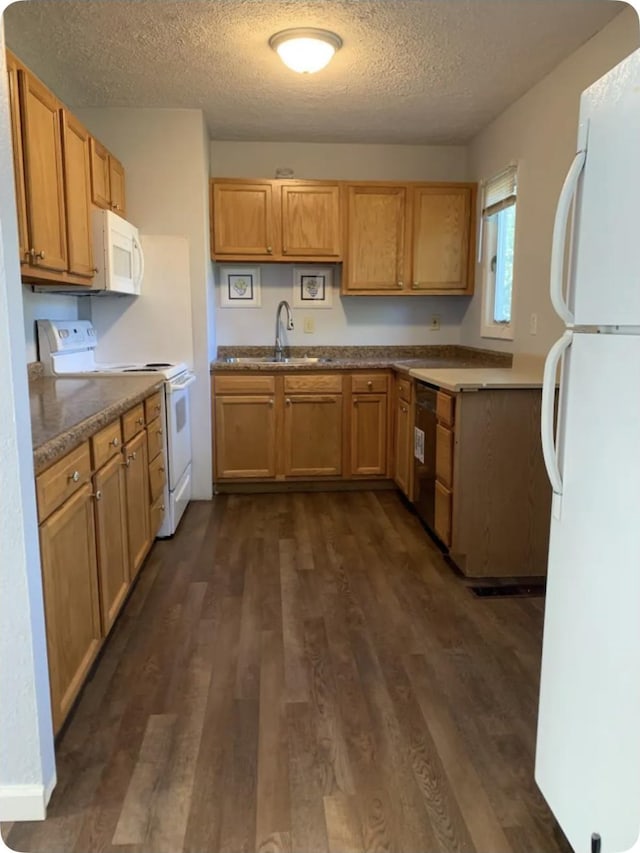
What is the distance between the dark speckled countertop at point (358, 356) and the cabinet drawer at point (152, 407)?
880mm

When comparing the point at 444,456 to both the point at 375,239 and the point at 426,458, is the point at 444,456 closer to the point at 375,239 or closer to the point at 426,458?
the point at 426,458

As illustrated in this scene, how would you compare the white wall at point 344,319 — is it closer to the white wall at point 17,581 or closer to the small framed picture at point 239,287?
the small framed picture at point 239,287

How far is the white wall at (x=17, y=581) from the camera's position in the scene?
1.28 m

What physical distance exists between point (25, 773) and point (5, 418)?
85 cm

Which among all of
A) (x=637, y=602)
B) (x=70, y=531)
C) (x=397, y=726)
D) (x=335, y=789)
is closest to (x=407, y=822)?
(x=335, y=789)

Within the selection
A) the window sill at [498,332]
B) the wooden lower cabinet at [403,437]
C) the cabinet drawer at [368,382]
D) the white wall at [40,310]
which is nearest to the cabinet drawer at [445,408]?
the wooden lower cabinet at [403,437]

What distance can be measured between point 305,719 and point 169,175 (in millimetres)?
3223

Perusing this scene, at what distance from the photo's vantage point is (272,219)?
4.09m

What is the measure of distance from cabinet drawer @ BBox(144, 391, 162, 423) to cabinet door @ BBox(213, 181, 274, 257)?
1.46 meters

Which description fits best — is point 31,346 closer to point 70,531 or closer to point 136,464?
point 136,464

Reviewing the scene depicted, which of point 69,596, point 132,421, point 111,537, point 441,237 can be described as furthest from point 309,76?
point 69,596

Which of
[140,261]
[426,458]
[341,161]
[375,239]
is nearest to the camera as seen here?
[426,458]

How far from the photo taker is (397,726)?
1.76 meters

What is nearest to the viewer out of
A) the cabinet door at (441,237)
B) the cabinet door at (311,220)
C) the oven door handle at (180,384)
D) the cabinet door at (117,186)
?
the oven door handle at (180,384)
